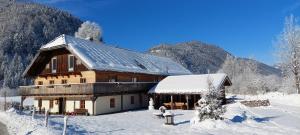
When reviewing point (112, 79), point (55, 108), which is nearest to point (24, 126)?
point (55, 108)

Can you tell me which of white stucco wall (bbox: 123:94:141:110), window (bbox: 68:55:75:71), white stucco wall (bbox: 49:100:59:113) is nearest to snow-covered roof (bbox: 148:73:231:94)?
white stucco wall (bbox: 123:94:141:110)

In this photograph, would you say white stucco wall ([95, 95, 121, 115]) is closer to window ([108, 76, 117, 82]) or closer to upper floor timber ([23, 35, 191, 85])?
window ([108, 76, 117, 82])

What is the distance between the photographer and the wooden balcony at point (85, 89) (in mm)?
34594

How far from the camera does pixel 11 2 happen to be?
191m

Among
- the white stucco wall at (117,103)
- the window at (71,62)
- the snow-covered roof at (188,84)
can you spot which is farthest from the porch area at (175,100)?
the window at (71,62)

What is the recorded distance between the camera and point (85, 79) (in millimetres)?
37750

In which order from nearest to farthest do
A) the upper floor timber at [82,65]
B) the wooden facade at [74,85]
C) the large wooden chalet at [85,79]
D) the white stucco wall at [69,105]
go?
the wooden facade at [74,85] → the large wooden chalet at [85,79] → the upper floor timber at [82,65] → the white stucco wall at [69,105]

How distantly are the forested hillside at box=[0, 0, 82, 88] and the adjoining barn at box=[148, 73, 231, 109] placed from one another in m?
79.1

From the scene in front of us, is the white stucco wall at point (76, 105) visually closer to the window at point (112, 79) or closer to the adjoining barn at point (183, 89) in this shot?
the window at point (112, 79)

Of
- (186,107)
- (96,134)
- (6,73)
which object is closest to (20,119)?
(96,134)

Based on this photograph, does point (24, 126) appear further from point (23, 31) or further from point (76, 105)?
point (23, 31)

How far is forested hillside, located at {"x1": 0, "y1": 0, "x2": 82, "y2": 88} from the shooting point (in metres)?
118

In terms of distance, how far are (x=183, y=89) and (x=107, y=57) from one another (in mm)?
10092

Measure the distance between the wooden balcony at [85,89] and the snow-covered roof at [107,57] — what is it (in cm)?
182
